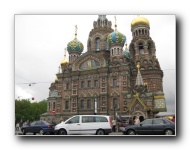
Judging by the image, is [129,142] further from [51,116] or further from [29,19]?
[51,116]

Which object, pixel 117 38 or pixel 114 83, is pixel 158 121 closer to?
pixel 114 83

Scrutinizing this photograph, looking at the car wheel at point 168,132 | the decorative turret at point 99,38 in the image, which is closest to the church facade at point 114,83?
the decorative turret at point 99,38

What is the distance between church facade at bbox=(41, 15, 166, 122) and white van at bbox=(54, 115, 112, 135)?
7789mm

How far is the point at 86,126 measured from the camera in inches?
401

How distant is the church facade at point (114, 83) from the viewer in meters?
19.2

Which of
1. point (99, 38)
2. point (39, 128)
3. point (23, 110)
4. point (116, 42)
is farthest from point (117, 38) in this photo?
point (39, 128)

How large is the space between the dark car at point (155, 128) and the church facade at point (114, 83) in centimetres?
797

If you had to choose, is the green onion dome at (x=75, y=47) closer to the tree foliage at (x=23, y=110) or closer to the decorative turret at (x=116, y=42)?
the decorative turret at (x=116, y=42)

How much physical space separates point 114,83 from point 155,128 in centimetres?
1120

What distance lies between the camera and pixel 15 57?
1039cm

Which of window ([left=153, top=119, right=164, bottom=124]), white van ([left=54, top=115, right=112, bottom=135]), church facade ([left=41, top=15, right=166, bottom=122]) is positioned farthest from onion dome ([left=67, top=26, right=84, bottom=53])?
window ([left=153, top=119, right=164, bottom=124])

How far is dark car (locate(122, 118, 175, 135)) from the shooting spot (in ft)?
31.8

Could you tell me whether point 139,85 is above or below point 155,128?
above

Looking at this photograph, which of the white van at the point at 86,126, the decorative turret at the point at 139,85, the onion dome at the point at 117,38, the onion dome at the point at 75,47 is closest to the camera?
the white van at the point at 86,126
